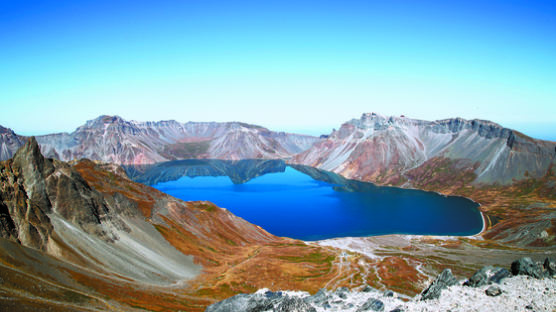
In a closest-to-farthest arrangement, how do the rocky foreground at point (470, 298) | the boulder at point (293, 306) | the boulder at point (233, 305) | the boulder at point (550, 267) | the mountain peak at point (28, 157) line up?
1. the rocky foreground at point (470, 298)
2. the boulder at point (293, 306)
3. the boulder at point (550, 267)
4. the boulder at point (233, 305)
5. the mountain peak at point (28, 157)

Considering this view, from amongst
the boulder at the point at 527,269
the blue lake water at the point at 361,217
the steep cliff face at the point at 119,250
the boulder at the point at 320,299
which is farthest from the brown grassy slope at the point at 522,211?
the boulder at the point at 320,299

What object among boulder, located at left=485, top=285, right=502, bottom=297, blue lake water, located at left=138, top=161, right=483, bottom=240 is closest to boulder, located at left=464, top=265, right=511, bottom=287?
boulder, located at left=485, top=285, right=502, bottom=297

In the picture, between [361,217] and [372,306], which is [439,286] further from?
[361,217]

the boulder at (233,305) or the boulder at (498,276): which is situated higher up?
the boulder at (498,276)

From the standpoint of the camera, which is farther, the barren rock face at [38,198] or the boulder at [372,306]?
the barren rock face at [38,198]

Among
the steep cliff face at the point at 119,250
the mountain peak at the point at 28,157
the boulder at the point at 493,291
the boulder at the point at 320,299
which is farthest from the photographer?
the mountain peak at the point at 28,157

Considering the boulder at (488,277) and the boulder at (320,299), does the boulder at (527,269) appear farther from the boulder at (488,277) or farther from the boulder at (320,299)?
the boulder at (320,299)

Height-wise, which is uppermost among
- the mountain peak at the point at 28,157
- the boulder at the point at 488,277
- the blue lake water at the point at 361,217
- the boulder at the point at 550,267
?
the mountain peak at the point at 28,157
